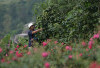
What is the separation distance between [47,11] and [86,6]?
9.02 ft

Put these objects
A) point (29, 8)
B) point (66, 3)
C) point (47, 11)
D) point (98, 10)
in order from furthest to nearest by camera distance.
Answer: point (29, 8)
point (66, 3)
point (47, 11)
point (98, 10)

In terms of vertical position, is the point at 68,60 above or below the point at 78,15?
below

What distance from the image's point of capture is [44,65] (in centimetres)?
368

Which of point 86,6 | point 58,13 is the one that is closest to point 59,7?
point 58,13

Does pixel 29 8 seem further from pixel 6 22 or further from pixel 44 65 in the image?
pixel 44 65

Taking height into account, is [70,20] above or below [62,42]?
above

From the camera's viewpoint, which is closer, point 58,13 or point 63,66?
point 63,66

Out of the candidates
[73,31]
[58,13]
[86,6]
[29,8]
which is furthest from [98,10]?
[29,8]

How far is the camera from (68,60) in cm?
388

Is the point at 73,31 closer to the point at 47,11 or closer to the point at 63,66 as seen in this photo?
the point at 47,11

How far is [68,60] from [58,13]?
6608mm

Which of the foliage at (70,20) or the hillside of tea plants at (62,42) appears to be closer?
the hillside of tea plants at (62,42)

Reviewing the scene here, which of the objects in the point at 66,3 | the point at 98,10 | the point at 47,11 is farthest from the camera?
the point at 66,3

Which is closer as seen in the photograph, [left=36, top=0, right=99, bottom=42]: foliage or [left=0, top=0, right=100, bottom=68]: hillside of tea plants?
[left=0, top=0, right=100, bottom=68]: hillside of tea plants
